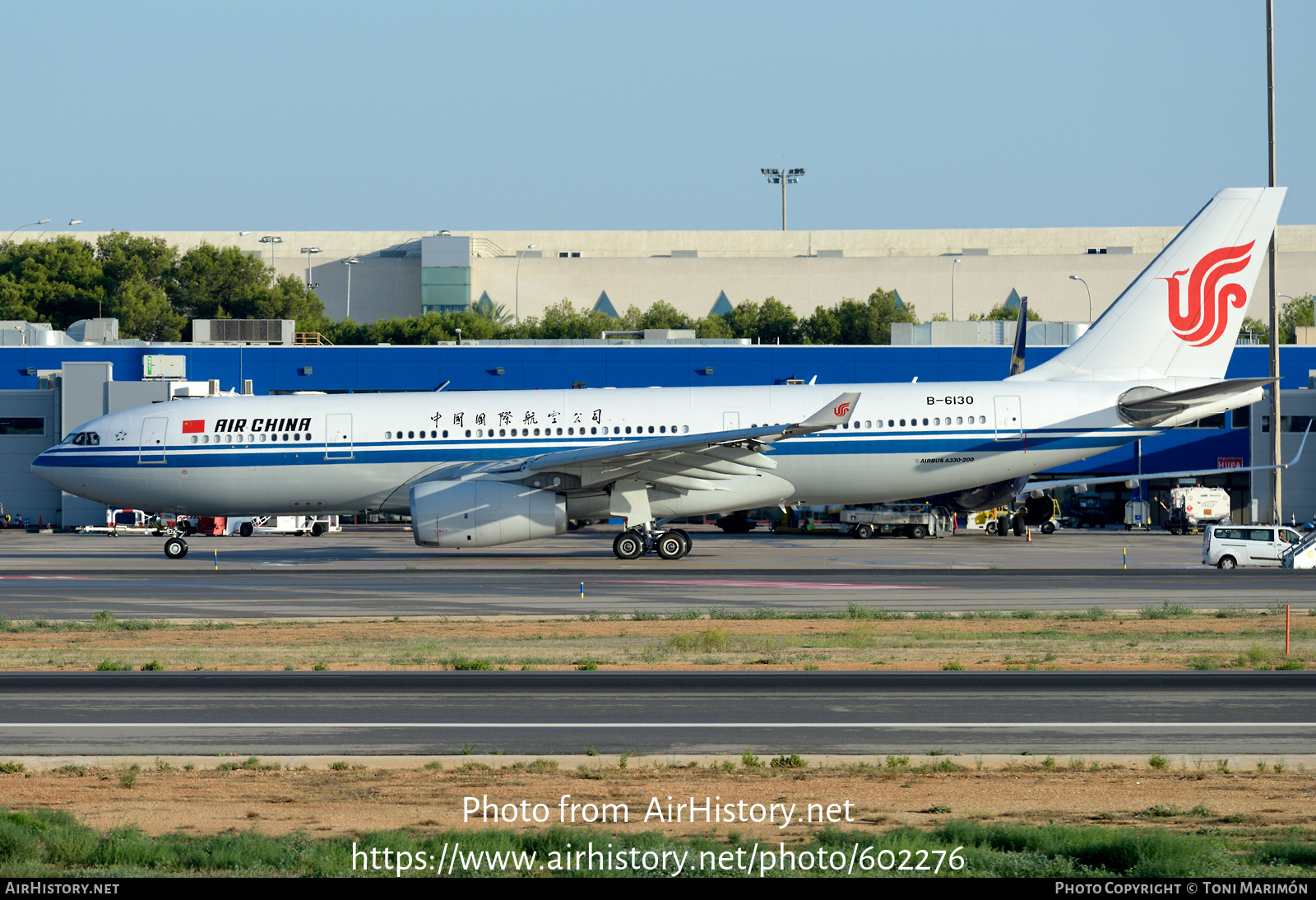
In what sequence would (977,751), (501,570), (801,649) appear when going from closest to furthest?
(977,751) < (801,649) < (501,570)

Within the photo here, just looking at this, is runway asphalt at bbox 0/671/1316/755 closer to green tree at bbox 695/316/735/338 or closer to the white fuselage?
the white fuselage

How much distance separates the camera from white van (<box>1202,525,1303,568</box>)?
38.6m

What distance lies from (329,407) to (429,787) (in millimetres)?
29899

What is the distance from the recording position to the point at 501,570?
1446 inches

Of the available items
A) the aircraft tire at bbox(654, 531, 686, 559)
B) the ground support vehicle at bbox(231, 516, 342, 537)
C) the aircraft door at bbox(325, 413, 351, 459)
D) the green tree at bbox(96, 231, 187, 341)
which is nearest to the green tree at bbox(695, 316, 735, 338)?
the green tree at bbox(96, 231, 187, 341)

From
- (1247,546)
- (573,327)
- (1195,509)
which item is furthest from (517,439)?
(573,327)

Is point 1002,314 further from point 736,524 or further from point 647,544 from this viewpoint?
Result: point 647,544

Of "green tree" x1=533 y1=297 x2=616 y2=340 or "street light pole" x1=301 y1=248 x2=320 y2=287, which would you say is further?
"street light pole" x1=301 y1=248 x2=320 y2=287

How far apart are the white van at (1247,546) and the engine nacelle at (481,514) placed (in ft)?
64.6

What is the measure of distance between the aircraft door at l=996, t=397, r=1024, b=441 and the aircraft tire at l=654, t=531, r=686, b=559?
34.4 ft

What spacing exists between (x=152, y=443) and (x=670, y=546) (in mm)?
16439

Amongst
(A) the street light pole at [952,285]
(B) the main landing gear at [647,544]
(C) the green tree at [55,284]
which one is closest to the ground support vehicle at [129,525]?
(B) the main landing gear at [647,544]

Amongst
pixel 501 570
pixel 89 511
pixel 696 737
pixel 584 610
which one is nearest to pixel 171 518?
pixel 89 511
